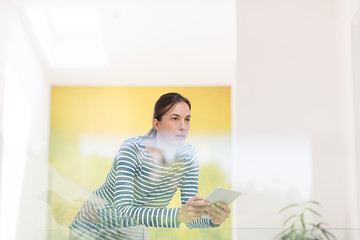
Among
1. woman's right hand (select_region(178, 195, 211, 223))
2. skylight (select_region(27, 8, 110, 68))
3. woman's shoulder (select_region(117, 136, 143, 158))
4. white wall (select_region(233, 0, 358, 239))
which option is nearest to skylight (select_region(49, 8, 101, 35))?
skylight (select_region(27, 8, 110, 68))

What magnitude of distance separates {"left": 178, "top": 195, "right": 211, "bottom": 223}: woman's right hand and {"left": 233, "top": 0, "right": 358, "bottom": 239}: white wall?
5.65 feet

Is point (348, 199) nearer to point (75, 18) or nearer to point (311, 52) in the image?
point (311, 52)

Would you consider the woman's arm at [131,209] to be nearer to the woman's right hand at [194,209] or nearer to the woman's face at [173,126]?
the woman's right hand at [194,209]

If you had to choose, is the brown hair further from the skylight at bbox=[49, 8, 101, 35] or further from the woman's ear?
the skylight at bbox=[49, 8, 101, 35]

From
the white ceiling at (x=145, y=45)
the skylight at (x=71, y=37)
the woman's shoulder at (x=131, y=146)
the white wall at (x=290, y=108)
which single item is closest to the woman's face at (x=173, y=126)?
the woman's shoulder at (x=131, y=146)

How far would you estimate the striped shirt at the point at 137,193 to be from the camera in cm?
148

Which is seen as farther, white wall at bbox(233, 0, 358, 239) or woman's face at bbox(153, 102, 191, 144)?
white wall at bbox(233, 0, 358, 239)

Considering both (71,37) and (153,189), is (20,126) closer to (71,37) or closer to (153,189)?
(71,37)

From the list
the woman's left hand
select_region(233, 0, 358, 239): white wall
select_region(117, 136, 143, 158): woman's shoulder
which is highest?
select_region(233, 0, 358, 239): white wall

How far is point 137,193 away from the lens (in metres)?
1.54

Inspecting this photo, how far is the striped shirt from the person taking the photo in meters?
1.48

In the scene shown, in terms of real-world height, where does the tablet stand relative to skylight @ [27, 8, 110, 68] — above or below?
below

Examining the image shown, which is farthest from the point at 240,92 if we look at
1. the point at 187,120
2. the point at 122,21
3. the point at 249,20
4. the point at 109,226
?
the point at 109,226

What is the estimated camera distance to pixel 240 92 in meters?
3.22
